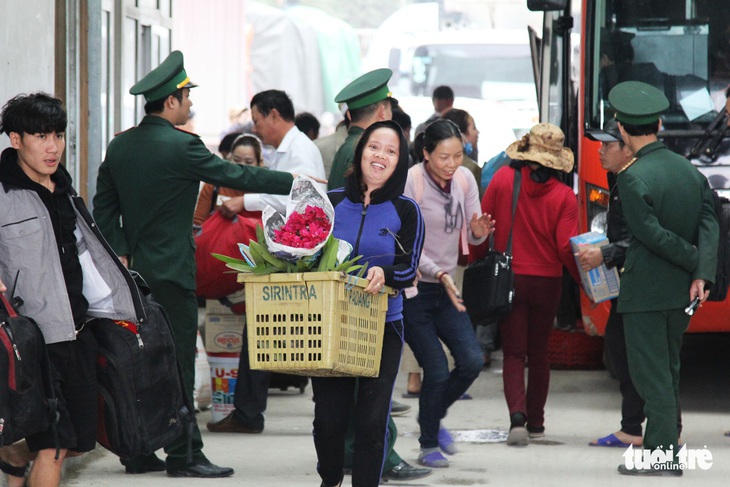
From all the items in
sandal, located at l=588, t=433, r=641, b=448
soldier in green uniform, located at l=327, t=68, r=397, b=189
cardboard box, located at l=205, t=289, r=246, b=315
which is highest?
soldier in green uniform, located at l=327, t=68, r=397, b=189

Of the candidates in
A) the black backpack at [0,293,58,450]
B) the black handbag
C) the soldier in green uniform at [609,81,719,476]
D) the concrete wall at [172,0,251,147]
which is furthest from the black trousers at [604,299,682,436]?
the concrete wall at [172,0,251,147]

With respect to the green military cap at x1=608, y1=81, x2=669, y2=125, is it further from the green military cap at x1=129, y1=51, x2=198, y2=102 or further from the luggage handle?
the luggage handle

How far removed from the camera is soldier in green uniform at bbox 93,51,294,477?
6.38 meters

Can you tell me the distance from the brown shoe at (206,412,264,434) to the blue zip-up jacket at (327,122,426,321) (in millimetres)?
2639

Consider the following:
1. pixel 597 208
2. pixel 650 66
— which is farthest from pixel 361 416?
pixel 650 66

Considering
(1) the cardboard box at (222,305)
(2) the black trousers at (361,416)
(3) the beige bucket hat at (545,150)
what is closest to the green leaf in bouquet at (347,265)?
(2) the black trousers at (361,416)

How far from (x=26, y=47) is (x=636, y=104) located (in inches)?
124

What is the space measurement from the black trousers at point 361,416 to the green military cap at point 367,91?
4.84 feet

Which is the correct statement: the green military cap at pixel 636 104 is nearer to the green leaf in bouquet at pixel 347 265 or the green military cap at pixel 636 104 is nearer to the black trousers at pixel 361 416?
the black trousers at pixel 361 416

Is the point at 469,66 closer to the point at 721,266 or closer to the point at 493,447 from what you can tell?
the point at 493,447

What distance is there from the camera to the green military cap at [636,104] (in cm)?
666

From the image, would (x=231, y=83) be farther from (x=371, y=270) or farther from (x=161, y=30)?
(x=371, y=270)

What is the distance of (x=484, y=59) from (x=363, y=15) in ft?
110

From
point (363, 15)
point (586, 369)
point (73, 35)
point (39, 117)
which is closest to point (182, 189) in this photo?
point (39, 117)
